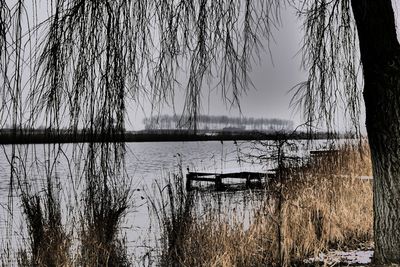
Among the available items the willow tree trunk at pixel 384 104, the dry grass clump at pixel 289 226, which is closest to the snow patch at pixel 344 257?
the dry grass clump at pixel 289 226

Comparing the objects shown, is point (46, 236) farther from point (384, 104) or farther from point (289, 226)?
point (384, 104)

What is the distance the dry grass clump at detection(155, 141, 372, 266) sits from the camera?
4.29 m

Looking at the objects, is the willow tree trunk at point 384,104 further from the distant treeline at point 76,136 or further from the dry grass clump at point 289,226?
the distant treeline at point 76,136

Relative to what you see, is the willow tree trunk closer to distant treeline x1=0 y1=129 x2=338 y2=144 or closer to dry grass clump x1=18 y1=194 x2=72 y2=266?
distant treeline x1=0 y1=129 x2=338 y2=144

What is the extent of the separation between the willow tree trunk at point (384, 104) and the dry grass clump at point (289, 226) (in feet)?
0.78

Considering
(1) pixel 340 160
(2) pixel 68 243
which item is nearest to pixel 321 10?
(2) pixel 68 243

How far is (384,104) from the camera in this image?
3.34 metres

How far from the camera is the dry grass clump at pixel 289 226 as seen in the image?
4289 mm

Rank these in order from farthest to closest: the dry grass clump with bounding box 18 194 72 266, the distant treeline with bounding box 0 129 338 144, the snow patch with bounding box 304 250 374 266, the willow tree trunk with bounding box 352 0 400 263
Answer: the snow patch with bounding box 304 250 374 266
the dry grass clump with bounding box 18 194 72 266
the willow tree trunk with bounding box 352 0 400 263
the distant treeline with bounding box 0 129 338 144

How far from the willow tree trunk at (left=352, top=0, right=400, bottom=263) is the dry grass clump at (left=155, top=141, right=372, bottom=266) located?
24 centimetres

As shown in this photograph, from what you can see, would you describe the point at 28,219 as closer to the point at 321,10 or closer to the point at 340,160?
the point at 321,10

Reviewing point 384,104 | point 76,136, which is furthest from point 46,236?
point 384,104

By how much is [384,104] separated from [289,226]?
1.98m

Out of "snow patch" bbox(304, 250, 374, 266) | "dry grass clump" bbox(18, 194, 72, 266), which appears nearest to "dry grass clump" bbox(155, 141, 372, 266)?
"snow patch" bbox(304, 250, 374, 266)
